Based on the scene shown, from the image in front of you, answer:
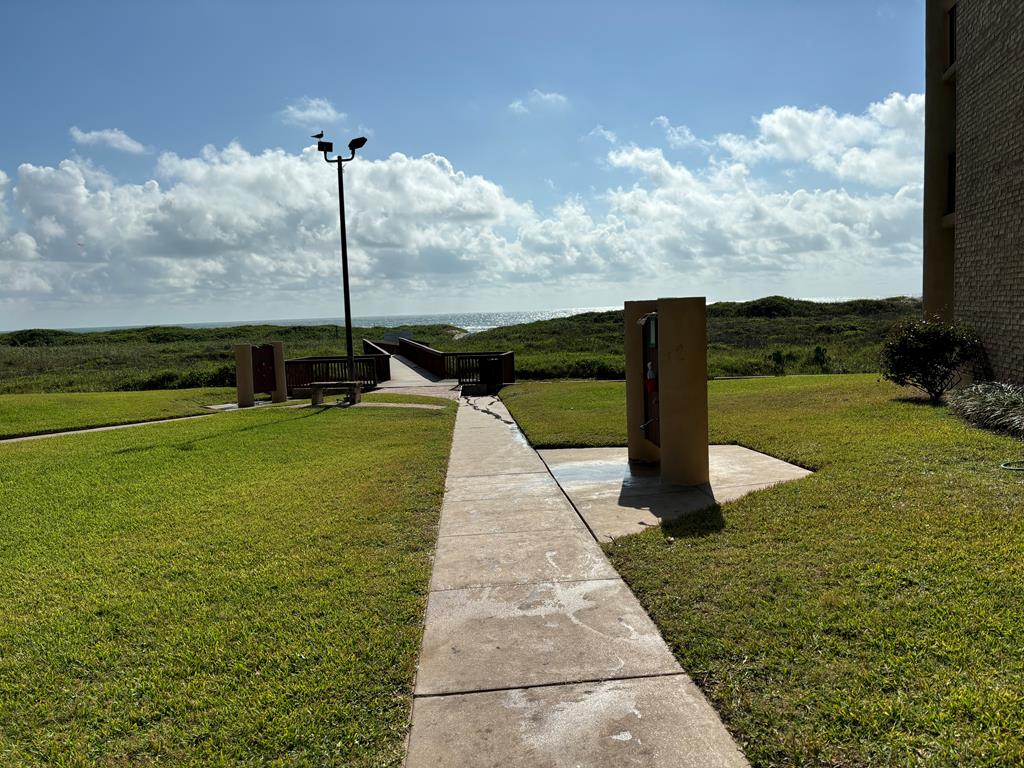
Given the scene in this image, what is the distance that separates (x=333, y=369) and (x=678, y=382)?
19.8 m

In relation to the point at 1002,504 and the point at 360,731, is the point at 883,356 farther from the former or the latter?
the point at 360,731

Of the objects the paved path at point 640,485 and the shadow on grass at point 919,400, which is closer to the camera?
the paved path at point 640,485

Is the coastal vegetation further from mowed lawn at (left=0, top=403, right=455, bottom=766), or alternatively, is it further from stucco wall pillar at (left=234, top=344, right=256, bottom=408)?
mowed lawn at (left=0, top=403, right=455, bottom=766)

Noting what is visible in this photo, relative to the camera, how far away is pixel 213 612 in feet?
14.1

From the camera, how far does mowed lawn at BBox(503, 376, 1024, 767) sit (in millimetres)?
2803

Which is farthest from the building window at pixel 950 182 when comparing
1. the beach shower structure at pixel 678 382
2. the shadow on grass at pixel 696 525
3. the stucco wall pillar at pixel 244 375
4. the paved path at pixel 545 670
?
the stucco wall pillar at pixel 244 375

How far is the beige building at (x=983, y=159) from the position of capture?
11547 mm

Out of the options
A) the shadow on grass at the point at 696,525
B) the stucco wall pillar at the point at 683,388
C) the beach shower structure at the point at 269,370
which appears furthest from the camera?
the beach shower structure at the point at 269,370

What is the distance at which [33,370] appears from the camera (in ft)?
142

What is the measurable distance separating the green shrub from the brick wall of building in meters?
0.48

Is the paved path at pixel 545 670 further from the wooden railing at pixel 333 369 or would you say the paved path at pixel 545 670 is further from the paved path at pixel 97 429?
the wooden railing at pixel 333 369

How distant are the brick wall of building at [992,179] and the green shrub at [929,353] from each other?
48 cm

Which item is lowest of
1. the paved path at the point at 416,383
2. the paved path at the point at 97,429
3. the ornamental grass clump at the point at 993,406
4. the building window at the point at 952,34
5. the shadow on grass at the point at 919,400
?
the paved path at the point at 97,429

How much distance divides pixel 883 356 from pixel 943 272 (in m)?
5.04
